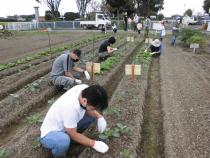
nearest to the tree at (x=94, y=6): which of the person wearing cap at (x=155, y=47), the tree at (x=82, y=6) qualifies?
the tree at (x=82, y=6)

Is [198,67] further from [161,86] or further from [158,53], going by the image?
[161,86]

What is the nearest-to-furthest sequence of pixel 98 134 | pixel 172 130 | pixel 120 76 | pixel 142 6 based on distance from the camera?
pixel 98 134, pixel 172 130, pixel 120 76, pixel 142 6

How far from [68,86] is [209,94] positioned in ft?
11.2

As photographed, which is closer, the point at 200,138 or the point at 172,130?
the point at 200,138

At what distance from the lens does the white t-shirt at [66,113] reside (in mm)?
3365

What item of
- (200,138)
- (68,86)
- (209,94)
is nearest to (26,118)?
(68,86)

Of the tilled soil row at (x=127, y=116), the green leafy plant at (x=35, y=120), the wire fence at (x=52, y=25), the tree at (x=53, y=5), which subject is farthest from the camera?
the tree at (x=53, y=5)

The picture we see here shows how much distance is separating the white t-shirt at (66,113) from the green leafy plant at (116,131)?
0.92 metres

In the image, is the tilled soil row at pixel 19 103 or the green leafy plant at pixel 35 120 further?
the tilled soil row at pixel 19 103

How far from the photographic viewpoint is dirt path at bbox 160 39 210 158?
4.36 m

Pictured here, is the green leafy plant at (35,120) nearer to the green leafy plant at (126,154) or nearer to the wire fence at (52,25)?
the green leafy plant at (126,154)

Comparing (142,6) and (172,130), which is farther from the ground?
(142,6)

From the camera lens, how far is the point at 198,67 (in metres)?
10.6

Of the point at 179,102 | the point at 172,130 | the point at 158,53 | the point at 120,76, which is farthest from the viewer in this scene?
the point at 158,53
